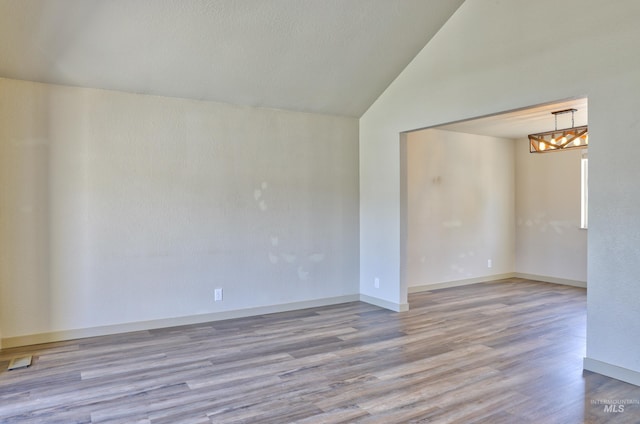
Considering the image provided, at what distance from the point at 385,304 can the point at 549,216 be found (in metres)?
3.82

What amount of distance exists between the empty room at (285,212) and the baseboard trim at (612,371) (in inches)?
0.5

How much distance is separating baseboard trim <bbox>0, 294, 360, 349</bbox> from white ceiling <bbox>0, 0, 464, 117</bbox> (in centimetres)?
238

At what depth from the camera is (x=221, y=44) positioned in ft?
13.2

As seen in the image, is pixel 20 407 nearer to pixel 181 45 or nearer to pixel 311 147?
pixel 181 45

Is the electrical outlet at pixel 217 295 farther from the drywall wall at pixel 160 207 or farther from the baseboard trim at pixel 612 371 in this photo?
the baseboard trim at pixel 612 371

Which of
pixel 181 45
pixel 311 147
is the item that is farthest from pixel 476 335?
pixel 181 45

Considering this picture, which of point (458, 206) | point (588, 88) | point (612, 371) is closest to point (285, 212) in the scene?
point (458, 206)

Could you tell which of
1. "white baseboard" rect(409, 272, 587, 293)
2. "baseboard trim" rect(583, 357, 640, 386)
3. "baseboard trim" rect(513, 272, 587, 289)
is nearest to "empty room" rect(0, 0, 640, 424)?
"baseboard trim" rect(583, 357, 640, 386)

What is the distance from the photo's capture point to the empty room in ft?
9.87

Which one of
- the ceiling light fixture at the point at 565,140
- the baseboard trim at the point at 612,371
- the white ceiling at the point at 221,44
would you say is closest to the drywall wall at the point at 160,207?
the white ceiling at the point at 221,44

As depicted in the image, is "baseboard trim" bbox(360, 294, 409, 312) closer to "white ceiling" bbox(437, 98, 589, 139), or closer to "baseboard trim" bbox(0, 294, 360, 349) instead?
"baseboard trim" bbox(0, 294, 360, 349)

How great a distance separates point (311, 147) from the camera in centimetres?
542

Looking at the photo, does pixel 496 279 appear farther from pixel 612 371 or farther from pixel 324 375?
pixel 324 375

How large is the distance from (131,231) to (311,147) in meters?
2.35
